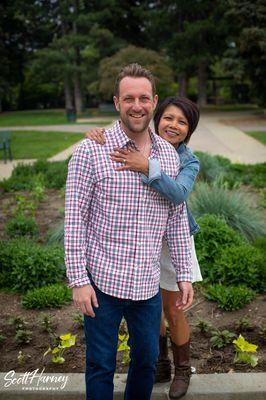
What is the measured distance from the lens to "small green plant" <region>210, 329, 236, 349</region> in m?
3.24

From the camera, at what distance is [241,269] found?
418 cm

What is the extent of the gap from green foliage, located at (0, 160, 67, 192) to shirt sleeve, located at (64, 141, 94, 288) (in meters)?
5.92

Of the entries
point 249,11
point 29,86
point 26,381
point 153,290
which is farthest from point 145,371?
point 29,86

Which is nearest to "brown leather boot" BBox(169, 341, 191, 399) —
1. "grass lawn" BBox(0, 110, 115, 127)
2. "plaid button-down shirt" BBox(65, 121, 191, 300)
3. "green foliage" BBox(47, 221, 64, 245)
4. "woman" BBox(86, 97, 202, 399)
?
"woman" BBox(86, 97, 202, 399)

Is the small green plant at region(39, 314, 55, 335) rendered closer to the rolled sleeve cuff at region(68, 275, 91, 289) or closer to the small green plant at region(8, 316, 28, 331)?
the small green plant at region(8, 316, 28, 331)

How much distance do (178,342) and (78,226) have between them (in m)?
1.07

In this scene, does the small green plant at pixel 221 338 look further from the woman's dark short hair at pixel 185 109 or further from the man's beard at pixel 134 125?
the man's beard at pixel 134 125

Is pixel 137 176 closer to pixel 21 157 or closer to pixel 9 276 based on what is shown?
pixel 9 276

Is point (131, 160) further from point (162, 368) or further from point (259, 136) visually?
point (259, 136)

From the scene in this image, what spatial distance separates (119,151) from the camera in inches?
84.5

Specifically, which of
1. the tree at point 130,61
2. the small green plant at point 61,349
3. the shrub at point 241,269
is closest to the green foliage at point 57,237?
the shrub at point 241,269

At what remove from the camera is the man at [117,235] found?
212 centimetres

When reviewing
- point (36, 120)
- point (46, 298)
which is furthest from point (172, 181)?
point (36, 120)

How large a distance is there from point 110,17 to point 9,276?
31472 mm
